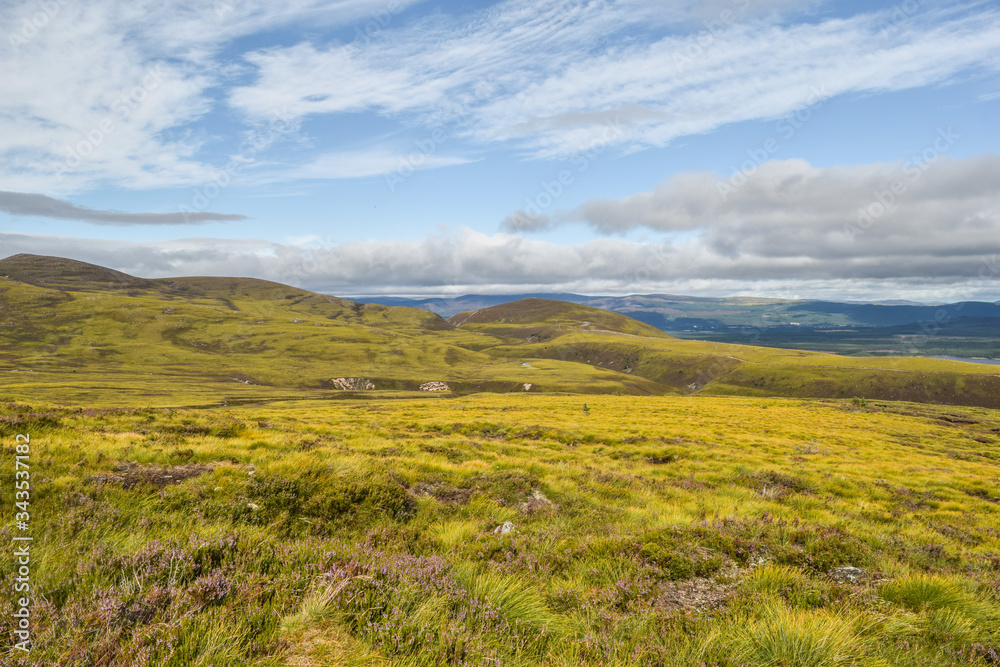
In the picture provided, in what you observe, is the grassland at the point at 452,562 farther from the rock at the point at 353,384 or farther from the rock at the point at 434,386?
the rock at the point at 353,384

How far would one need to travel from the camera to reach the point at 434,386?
16762 cm

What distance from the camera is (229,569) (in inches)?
190

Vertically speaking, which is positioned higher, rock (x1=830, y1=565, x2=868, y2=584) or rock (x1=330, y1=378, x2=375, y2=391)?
rock (x1=830, y1=565, x2=868, y2=584)

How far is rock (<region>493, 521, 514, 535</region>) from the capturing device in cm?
825

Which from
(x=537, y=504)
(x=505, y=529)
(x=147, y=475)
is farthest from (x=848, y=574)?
(x=147, y=475)

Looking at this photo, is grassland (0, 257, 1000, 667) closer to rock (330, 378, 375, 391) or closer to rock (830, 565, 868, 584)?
rock (830, 565, 868, 584)

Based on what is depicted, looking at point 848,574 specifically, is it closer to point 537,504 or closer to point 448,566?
point 537,504

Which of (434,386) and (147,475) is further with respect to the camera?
(434,386)

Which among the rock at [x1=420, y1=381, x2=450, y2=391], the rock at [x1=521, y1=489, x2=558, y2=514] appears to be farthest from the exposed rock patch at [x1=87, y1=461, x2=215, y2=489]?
the rock at [x1=420, y1=381, x2=450, y2=391]

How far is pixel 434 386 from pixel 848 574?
6471 inches

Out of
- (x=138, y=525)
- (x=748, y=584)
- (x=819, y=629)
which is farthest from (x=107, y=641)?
(x=748, y=584)

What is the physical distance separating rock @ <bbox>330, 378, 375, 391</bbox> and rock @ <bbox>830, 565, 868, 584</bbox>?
168652 millimetres

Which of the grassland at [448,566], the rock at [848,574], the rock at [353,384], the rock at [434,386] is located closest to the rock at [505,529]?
the grassland at [448,566]

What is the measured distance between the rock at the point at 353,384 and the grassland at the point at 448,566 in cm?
15829
